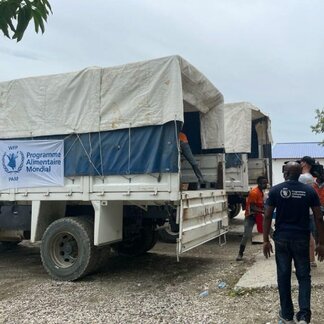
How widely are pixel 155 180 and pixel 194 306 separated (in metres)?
1.79

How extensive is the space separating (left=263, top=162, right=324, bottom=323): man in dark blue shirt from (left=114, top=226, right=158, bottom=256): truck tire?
14.3 ft

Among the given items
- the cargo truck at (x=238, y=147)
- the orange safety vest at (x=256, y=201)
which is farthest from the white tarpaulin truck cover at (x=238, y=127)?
the orange safety vest at (x=256, y=201)

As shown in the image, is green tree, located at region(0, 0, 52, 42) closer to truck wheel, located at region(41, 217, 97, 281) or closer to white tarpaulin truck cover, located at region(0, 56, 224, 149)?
white tarpaulin truck cover, located at region(0, 56, 224, 149)

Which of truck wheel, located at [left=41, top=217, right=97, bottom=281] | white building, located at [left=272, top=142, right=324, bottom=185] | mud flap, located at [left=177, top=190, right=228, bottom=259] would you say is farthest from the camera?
white building, located at [left=272, top=142, right=324, bottom=185]

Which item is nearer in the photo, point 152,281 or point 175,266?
point 152,281

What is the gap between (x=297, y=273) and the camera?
4.18m

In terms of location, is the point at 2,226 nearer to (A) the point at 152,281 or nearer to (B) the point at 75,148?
(B) the point at 75,148

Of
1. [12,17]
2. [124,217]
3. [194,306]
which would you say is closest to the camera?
[12,17]

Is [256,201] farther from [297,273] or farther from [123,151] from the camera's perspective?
[297,273]

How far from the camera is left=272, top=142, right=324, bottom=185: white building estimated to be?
120ft

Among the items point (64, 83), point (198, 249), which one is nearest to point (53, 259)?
point (64, 83)

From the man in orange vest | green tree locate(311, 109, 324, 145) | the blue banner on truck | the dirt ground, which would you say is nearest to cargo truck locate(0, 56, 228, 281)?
the blue banner on truck

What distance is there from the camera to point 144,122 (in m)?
6.20

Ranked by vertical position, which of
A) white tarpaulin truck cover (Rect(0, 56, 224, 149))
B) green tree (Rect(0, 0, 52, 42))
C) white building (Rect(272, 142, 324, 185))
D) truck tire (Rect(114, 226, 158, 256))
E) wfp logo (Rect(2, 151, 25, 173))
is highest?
white building (Rect(272, 142, 324, 185))
